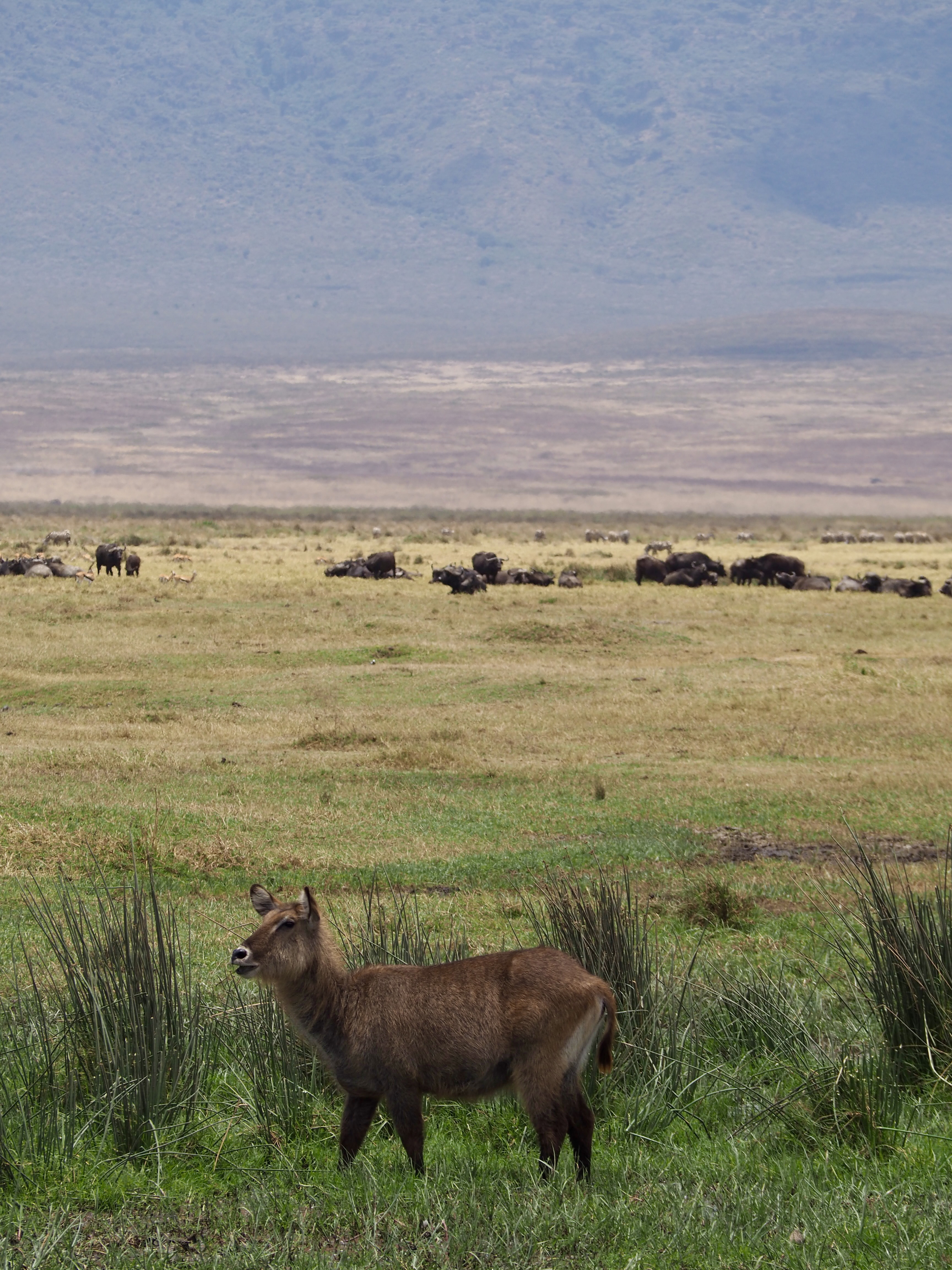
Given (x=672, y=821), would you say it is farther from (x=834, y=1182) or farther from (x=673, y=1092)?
(x=834, y=1182)

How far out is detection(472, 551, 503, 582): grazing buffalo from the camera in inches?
1703

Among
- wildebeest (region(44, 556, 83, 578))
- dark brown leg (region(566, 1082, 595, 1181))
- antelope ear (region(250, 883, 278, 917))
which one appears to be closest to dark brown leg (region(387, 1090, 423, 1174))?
dark brown leg (region(566, 1082, 595, 1181))

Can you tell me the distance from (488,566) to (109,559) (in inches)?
429

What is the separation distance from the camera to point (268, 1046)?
7.08 metres

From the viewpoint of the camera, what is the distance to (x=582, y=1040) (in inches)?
232

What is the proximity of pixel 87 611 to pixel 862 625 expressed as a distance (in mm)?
17806

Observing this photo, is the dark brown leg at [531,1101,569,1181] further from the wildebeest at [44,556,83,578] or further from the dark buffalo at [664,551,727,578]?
the dark buffalo at [664,551,727,578]

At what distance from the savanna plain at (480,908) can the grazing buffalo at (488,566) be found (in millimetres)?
8954

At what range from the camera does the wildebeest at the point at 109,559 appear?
41719 millimetres

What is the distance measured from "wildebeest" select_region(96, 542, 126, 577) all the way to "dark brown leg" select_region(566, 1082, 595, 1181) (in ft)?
121

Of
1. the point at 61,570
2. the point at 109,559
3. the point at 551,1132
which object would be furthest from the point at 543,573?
the point at 551,1132

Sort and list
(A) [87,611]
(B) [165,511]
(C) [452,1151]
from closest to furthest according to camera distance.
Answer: (C) [452,1151]
(A) [87,611]
(B) [165,511]

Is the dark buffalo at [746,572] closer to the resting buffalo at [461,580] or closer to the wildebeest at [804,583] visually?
the wildebeest at [804,583]

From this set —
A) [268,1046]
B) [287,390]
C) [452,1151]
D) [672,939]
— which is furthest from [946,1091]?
[287,390]
